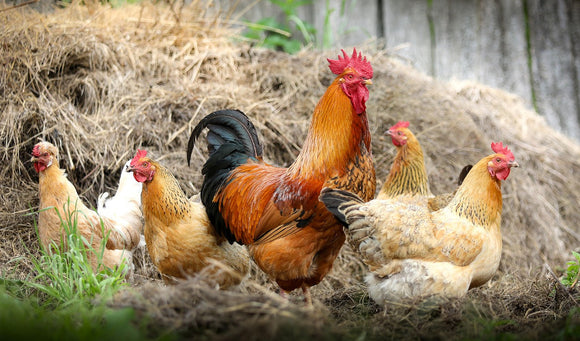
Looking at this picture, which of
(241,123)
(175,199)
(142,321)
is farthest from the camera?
(241,123)

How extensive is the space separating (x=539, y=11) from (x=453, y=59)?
4.49 feet

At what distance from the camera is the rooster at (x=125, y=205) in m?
4.20

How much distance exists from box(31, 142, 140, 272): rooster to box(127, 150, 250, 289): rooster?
300 millimetres

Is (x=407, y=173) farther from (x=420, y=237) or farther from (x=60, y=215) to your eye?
(x=60, y=215)

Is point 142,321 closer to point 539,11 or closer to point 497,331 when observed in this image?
point 497,331

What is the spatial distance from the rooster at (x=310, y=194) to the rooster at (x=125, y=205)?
89 cm

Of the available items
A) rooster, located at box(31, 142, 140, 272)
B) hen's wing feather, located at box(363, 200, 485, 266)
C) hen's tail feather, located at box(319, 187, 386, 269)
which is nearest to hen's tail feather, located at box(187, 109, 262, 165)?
rooster, located at box(31, 142, 140, 272)

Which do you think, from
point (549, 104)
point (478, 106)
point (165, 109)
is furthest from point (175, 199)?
point (549, 104)

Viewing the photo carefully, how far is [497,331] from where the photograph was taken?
2590 mm

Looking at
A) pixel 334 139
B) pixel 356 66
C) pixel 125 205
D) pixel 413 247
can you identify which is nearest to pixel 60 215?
pixel 125 205

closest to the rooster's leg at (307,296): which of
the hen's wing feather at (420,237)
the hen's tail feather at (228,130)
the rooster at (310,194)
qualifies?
the rooster at (310,194)

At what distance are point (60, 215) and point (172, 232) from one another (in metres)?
0.84

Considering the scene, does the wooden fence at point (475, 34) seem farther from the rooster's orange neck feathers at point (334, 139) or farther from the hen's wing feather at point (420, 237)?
the hen's wing feather at point (420, 237)

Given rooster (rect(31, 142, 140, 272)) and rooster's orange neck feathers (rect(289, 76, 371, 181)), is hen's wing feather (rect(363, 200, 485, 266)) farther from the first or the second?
rooster (rect(31, 142, 140, 272))
